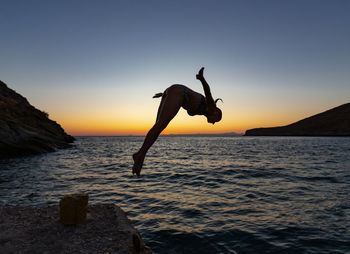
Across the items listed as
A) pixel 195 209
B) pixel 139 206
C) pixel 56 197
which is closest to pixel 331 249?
pixel 195 209

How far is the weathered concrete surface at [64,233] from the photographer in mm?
7918

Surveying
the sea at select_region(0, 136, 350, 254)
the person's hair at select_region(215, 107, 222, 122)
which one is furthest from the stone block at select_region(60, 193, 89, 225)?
the person's hair at select_region(215, 107, 222, 122)

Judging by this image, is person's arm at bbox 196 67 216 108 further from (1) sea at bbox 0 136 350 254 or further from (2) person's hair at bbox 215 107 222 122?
(1) sea at bbox 0 136 350 254

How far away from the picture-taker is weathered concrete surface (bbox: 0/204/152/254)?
26.0ft

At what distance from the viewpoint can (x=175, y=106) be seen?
4207 millimetres

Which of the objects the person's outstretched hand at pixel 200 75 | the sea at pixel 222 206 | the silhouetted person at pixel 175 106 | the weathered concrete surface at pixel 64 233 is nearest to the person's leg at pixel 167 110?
the silhouetted person at pixel 175 106

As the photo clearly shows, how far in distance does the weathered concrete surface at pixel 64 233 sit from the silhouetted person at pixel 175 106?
4264 millimetres

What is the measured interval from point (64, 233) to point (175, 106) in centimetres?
683

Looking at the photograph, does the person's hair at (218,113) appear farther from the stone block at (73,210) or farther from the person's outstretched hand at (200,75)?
the stone block at (73,210)

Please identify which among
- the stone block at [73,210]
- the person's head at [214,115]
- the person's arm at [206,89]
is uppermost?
the person's arm at [206,89]

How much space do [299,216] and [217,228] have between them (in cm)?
421

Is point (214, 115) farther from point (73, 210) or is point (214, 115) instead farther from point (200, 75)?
point (73, 210)

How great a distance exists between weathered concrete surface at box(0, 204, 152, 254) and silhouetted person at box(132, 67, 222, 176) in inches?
168

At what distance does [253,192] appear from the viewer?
754 inches
